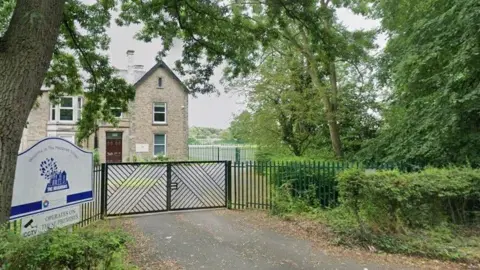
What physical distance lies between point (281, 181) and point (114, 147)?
17.2m

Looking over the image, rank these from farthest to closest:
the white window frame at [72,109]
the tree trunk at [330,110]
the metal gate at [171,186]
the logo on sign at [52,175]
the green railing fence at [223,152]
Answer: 1. the white window frame at [72,109]
2. the green railing fence at [223,152]
3. the tree trunk at [330,110]
4. the metal gate at [171,186]
5. the logo on sign at [52,175]

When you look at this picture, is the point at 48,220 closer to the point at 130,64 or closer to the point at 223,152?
the point at 223,152

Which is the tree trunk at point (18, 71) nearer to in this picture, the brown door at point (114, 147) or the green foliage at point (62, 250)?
the green foliage at point (62, 250)

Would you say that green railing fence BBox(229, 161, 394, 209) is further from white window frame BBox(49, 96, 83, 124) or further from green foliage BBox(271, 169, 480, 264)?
white window frame BBox(49, 96, 83, 124)

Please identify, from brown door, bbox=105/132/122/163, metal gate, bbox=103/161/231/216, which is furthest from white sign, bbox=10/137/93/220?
brown door, bbox=105/132/122/163

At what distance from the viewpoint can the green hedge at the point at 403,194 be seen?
19.4 ft

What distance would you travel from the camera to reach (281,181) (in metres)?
9.17

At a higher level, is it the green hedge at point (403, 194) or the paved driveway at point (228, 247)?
the green hedge at point (403, 194)

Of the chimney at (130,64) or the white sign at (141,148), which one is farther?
the chimney at (130,64)

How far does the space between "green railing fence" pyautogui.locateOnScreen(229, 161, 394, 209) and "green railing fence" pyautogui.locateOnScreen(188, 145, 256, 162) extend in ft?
32.1

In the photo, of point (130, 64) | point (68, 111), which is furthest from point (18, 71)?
point (130, 64)

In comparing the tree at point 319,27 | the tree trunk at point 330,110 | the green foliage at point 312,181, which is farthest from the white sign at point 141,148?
the green foliage at point 312,181

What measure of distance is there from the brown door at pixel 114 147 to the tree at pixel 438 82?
18.5m

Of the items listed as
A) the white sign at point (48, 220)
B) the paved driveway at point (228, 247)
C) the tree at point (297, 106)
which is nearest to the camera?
the white sign at point (48, 220)
